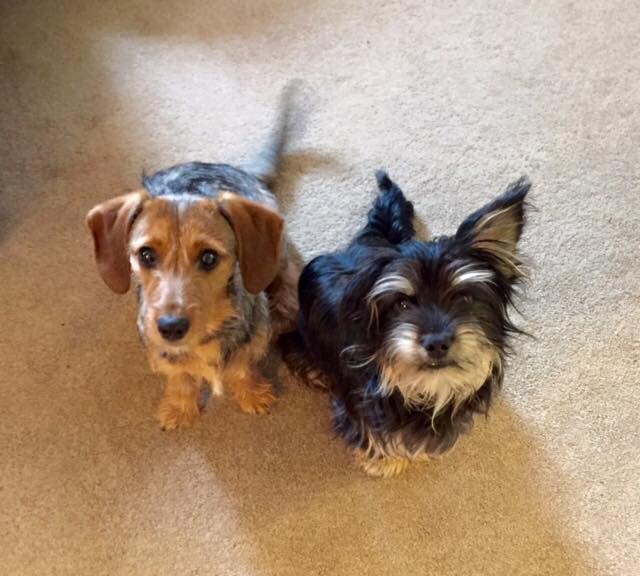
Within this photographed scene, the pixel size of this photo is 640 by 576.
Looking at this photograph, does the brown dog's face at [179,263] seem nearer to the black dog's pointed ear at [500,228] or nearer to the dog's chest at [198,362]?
the dog's chest at [198,362]

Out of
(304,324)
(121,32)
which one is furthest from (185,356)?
(121,32)

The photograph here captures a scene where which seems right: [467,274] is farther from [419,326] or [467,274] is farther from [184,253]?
[184,253]

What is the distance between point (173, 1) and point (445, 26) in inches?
47.8

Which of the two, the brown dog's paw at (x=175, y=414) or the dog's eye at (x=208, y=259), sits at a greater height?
the dog's eye at (x=208, y=259)

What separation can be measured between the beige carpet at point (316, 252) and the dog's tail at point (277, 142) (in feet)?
0.25

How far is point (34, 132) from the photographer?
2.82m

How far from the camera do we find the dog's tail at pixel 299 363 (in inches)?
88.7

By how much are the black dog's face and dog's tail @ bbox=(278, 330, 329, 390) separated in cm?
63

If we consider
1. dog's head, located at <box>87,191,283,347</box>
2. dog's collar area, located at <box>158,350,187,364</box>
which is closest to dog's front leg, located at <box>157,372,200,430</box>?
dog's collar area, located at <box>158,350,187,364</box>

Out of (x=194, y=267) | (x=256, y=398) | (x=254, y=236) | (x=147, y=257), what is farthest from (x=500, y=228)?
(x=256, y=398)

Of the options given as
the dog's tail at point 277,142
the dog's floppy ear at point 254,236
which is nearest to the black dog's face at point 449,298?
the dog's floppy ear at point 254,236

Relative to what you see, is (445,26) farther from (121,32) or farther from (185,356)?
(185,356)

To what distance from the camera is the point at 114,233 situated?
5.83 ft

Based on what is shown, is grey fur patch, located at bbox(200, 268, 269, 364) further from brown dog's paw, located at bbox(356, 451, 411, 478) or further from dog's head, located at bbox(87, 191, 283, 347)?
brown dog's paw, located at bbox(356, 451, 411, 478)
